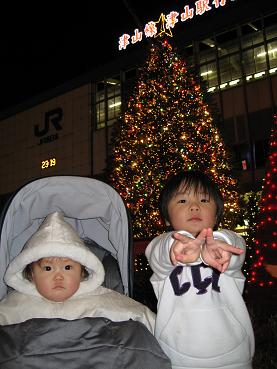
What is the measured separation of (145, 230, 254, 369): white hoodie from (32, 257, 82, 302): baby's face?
21.3 inches

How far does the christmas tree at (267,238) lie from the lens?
4.47m

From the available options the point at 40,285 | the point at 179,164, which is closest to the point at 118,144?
the point at 179,164

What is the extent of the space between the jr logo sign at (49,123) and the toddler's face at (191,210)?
875 inches

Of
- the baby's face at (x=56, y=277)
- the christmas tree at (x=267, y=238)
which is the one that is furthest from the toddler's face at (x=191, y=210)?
the christmas tree at (x=267, y=238)

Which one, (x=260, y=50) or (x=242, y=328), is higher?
(x=260, y=50)

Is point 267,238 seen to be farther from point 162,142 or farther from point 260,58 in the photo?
point 260,58

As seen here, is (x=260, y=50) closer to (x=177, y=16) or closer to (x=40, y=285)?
(x=177, y=16)

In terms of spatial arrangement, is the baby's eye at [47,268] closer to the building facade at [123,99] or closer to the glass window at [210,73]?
the building facade at [123,99]

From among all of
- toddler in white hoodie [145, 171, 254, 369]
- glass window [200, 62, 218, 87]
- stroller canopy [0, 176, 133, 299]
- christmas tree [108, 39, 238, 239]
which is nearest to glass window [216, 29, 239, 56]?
glass window [200, 62, 218, 87]

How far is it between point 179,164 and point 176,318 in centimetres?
590

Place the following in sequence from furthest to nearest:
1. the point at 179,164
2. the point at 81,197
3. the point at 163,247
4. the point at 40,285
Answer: the point at 179,164
the point at 81,197
the point at 40,285
the point at 163,247

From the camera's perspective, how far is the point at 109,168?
358 inches

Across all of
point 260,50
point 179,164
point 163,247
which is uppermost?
point 260,50

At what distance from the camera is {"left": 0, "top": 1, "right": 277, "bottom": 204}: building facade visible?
55.6 ft
